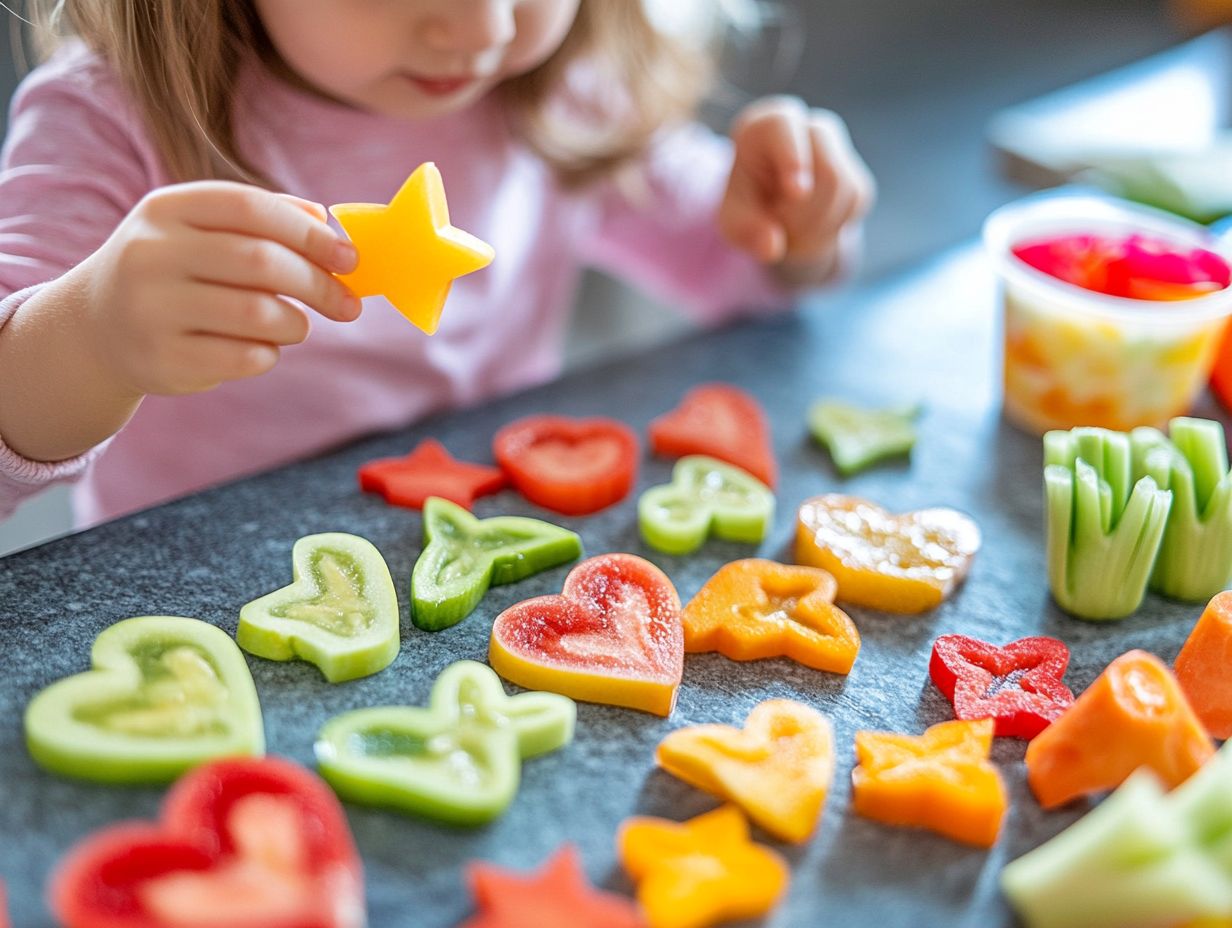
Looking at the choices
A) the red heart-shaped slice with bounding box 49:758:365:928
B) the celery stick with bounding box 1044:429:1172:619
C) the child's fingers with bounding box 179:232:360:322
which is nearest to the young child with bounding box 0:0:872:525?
the child's fingers with bounding box 179:232:360:322

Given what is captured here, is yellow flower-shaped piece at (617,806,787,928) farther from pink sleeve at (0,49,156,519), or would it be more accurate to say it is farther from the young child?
pink sleeve at (0,49,156,519)

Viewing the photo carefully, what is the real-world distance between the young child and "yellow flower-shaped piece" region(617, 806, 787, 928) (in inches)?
11.5

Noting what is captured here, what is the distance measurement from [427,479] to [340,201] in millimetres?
272

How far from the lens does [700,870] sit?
1.52 ft

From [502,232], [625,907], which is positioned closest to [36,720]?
[625,907]

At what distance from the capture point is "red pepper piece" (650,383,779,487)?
0.78 m

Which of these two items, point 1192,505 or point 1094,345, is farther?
point 1094,345

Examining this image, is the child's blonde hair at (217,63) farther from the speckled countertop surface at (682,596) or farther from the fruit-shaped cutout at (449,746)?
the fruit-shaped cutout at (449,746)

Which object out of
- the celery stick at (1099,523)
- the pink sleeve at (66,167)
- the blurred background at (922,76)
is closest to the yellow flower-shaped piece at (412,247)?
the pink sleeve at (66,167)

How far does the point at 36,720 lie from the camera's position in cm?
49

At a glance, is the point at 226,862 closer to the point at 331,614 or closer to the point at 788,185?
the point at 331,614

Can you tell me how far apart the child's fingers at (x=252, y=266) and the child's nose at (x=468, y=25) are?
8.0 inches

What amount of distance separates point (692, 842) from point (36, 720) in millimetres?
287

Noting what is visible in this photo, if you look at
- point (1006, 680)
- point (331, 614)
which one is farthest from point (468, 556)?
point (1006, 680)
